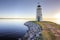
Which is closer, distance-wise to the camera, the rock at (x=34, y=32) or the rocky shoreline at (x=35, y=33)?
the rocky shoreline at (x=35, y=33)

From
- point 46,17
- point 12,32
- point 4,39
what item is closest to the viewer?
point 46,17

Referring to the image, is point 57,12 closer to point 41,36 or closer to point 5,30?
point 41,36

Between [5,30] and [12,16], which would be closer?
[12,16]

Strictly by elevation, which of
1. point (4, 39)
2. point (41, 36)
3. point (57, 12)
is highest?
point (57, 12)

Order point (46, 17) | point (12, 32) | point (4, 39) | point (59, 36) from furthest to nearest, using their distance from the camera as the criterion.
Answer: point (12, 32)
point (4, 39)
point (46, 17)
point (59, 36)

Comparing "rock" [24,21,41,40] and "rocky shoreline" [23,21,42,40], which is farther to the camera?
"rock" [24,21,41,40]

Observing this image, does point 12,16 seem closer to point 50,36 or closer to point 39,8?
point 39,8

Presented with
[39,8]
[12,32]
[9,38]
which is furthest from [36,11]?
[12,32]

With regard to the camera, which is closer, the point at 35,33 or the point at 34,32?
the point at 35,33

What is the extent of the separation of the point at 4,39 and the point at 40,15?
18.8ft

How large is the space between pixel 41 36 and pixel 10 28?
15.0 meters

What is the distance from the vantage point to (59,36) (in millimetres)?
5602

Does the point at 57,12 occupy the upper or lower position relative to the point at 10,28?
upper

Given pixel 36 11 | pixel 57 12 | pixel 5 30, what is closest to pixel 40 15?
pixel 36 11
